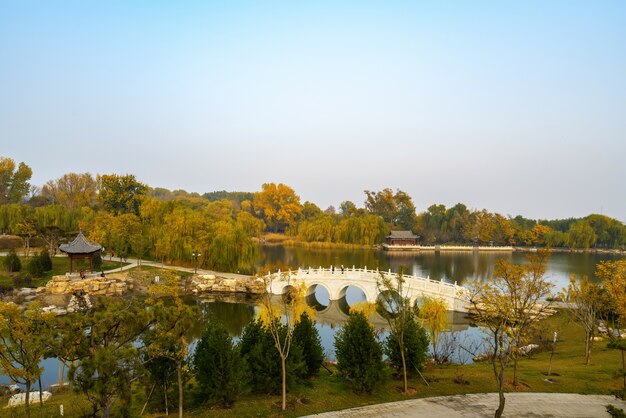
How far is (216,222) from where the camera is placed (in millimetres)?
35719

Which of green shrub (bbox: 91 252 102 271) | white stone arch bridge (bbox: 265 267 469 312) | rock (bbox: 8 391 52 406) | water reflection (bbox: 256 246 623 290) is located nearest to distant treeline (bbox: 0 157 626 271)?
green shrub (bbox: 91 252 102 271)

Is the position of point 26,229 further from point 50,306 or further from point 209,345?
point 209,345

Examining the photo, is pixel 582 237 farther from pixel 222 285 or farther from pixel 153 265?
pixel 153 265

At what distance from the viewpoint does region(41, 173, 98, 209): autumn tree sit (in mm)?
54688

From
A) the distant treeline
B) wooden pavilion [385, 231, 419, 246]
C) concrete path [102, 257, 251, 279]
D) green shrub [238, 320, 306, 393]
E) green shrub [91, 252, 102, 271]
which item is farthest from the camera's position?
wooden pavilion [385, 231, 419, 246]

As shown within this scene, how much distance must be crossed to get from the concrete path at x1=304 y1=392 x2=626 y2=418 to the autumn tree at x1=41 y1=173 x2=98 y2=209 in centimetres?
5391

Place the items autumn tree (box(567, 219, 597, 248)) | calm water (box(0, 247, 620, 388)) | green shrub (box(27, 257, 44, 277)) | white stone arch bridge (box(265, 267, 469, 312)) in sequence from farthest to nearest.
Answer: autumn tree (box(567, 219, 597, 248)), green shrub (box(27, 257, 44, 277)), white stone arch bridge (box(265, 267, 469, 312)), calm water (box(0, 247, 620, 388))

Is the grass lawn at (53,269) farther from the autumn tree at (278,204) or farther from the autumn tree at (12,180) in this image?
the autumn tree at (278,204)

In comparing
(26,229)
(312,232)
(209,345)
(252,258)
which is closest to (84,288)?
(26,229)

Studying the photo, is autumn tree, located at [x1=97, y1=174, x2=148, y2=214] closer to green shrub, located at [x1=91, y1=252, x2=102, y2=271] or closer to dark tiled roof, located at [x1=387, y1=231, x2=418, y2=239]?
green shrub, located at [x1=91, y1=252, x2=102, y2=271]

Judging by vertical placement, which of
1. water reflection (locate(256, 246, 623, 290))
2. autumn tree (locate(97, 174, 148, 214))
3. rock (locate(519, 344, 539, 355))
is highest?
autumn tree (locate(97, 174, 148, 214))

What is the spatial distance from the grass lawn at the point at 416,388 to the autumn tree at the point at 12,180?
4910 cm

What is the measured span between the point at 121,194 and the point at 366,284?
30574 mm

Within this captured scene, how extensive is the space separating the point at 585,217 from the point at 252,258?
263 ft
